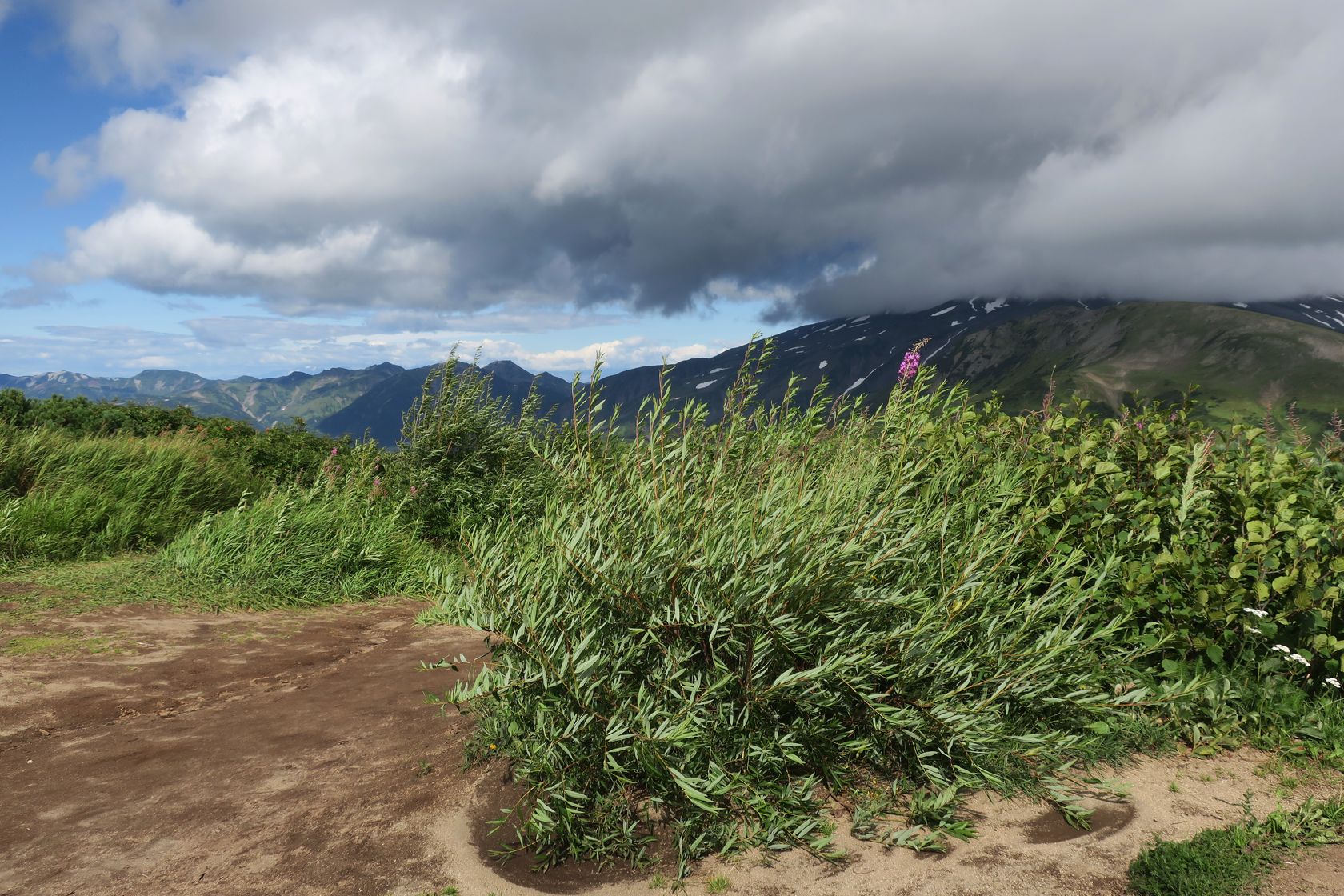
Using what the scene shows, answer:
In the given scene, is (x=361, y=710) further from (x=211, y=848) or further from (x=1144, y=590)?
(x=1144, y=590)

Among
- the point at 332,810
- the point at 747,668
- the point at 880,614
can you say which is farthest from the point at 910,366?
the point at 332,810

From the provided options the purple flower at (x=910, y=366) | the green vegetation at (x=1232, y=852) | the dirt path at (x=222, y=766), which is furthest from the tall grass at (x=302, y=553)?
the green vegetation at (x=1232, y=852)

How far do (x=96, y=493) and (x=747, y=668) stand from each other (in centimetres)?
1058

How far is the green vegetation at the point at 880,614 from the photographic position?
3.59 metres

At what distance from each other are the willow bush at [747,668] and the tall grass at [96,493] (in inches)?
325

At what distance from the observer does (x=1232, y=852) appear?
10.8ft

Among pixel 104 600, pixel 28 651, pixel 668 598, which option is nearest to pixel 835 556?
pixel 668 598

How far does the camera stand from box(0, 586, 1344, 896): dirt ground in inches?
128

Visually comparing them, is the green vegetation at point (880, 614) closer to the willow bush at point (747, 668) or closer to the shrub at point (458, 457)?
the willow bush at point (747, 668)

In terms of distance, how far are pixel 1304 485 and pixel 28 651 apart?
32.0 feet

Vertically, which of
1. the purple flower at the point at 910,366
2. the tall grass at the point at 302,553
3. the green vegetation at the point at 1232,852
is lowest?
the green vegetation at the point at 1232,852

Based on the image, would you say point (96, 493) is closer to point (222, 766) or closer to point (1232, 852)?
point (222, 766)

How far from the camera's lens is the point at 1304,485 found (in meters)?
5.23

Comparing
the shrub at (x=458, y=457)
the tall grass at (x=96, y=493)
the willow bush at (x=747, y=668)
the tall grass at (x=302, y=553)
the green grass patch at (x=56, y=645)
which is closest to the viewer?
the willow bush at (x=747, y=668)
